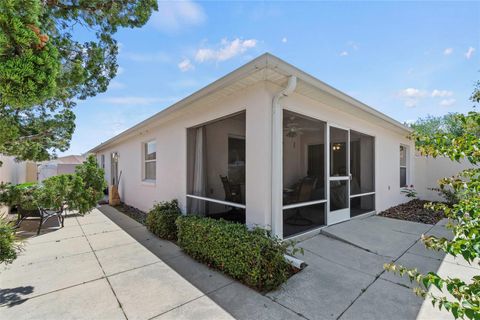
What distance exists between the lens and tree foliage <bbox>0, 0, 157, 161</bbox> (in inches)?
79.8

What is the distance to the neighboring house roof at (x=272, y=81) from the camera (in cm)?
335

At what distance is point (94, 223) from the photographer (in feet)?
23.3

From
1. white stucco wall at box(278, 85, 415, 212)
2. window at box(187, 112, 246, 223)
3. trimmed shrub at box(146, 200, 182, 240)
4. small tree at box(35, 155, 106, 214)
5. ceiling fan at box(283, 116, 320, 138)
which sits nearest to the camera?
white stucco wall at box(278, 85, 415, 212)

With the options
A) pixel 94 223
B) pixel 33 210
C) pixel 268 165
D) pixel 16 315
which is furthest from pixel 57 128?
pixel 268 165

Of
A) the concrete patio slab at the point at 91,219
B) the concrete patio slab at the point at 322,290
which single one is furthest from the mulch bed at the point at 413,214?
the concrete patio slab at the point at 91,219

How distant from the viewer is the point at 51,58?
226cm

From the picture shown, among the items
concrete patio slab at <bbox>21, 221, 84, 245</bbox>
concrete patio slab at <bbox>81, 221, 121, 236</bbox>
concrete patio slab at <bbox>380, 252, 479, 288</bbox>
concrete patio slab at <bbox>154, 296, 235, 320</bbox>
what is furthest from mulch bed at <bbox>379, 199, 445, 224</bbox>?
concrete patio slab at <bbox>21, 221, 84, 245</bbox>

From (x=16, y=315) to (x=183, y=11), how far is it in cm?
606

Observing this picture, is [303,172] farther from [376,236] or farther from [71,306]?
[71,306]

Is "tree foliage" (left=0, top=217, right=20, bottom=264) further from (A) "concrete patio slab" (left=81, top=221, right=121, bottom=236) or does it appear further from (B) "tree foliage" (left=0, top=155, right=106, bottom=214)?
(B) "tree foliage" (left=0, top=155, right=106, bottom=214)

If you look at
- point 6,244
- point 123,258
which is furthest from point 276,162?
point 6,244

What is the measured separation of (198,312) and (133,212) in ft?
23.0

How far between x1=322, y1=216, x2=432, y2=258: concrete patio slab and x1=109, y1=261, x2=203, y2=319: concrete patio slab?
3.16 metres

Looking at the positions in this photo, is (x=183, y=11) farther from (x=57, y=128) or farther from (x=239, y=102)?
(x=57, y=128)
